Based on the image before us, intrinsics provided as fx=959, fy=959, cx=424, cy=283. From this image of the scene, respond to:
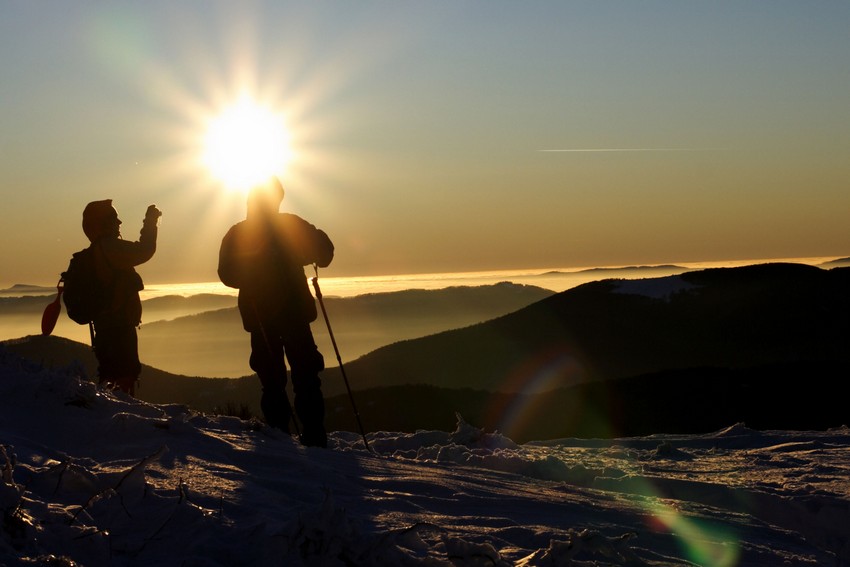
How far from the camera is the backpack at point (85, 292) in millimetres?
7770

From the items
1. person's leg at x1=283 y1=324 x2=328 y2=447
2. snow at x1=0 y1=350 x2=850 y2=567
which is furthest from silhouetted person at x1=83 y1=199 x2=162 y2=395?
snow at x1=0 y1=350 x2=850 y2=567

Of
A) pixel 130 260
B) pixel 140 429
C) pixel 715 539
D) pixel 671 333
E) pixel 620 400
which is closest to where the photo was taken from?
pixel 715 539

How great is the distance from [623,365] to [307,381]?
68.0 ft

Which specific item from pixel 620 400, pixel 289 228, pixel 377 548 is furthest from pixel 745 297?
pixel 377 548

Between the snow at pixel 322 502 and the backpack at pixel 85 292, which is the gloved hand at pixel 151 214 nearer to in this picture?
the backpack at pixel 85 292

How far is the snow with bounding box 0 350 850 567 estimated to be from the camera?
337 cm

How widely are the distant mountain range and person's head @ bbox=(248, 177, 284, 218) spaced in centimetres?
538

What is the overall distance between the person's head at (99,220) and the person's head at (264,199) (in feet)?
3.70

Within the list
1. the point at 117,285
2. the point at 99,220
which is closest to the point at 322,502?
the point at 117,285

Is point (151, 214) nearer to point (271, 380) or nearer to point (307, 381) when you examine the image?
point (271, 380)

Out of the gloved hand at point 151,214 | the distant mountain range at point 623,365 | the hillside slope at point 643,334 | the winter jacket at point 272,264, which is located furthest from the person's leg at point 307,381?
the hillside slope at point 643,334

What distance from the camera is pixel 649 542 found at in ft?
14.8

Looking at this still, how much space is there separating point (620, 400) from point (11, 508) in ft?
45.7

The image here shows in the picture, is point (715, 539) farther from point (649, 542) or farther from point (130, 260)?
point (130, 260)
